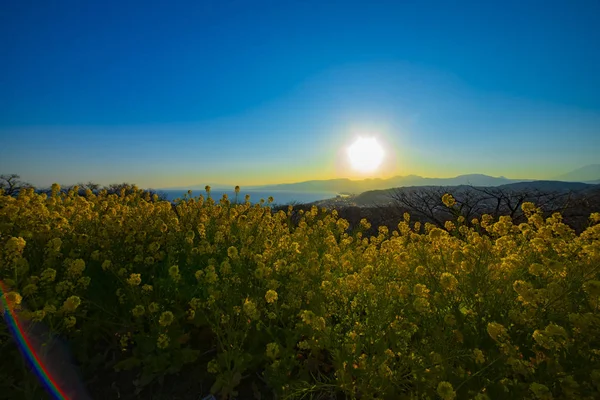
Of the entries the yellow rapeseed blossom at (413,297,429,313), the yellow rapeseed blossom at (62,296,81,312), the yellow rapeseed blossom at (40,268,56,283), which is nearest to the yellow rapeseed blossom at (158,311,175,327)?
the yellow rapeseed blossom at (62,296,81,312)

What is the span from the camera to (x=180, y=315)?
13.4ft

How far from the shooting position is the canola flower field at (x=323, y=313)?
9.69 feet

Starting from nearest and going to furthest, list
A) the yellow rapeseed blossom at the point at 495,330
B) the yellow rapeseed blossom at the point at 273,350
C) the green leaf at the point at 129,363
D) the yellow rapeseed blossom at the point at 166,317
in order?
1. the yellow rapeseed blossom at the point at 495,330
2. the yellow rapeseed blossom at the point at 273,350
3. the yellow rapeseed blossom at the point at 166,317
4. the green leaf at the point at 129,363

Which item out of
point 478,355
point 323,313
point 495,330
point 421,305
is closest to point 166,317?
point 323,313

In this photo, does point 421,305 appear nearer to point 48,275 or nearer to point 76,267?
point 76,267

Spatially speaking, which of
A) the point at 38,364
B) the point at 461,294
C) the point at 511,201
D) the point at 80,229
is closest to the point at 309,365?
the point at 461,294

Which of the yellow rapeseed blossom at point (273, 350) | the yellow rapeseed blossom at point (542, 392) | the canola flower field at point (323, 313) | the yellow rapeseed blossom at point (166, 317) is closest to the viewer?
the yellow rapeseed blossom at point (542, 392)

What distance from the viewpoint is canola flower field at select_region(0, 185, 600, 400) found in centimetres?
295

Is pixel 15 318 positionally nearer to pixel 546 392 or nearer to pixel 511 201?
pixel 546 392

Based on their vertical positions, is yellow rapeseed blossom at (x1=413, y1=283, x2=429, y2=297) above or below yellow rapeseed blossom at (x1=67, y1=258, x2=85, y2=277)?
below

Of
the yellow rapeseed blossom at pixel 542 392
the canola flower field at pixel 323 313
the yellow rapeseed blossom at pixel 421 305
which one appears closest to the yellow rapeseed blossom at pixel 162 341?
the canola flower field at pixel 323 313

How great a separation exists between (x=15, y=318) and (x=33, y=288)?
30 centimetres

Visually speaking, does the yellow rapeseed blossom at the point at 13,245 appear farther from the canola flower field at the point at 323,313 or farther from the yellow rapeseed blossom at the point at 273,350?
the yellow rapeseed blossom at the point at 273,350

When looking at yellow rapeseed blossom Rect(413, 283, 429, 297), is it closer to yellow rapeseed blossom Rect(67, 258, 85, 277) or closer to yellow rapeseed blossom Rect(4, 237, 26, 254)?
yellow rapeseed blossom Rect(67, 258, 85, 277)
